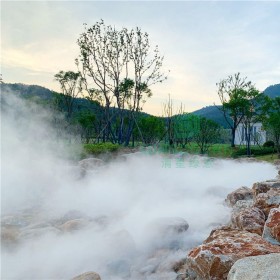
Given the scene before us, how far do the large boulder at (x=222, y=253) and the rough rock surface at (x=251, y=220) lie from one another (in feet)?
3.70

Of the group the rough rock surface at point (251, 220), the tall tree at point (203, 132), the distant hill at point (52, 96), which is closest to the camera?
the rough rock surface at point (251, 220)

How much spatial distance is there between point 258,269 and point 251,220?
259 cm

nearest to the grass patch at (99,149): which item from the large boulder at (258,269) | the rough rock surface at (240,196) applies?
the rough rock surface at (240,196)

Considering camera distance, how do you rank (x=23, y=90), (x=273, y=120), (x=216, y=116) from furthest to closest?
(x=216, y=116)
(x=23, y=90)
(x=273, y=120)

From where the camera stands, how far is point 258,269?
239 cm

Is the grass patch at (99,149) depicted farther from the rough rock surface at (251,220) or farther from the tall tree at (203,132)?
the rough rock surface at (251,220)

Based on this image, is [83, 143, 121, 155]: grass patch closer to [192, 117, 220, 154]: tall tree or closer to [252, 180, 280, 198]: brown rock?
[192, 117, 220, 154]: tall tree

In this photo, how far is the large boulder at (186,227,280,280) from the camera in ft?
10.6

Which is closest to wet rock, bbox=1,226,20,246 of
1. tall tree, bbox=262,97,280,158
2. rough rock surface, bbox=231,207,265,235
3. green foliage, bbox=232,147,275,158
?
rough rock surface, bbox=231,207,265,235

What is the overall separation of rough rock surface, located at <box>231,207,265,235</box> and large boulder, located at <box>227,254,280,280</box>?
7.30ft

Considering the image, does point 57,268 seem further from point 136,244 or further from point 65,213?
point 65,213

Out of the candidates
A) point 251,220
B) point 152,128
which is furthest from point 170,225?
point 152,128

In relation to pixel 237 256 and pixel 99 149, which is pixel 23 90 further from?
pixel 237 256

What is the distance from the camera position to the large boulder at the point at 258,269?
7.47ft
